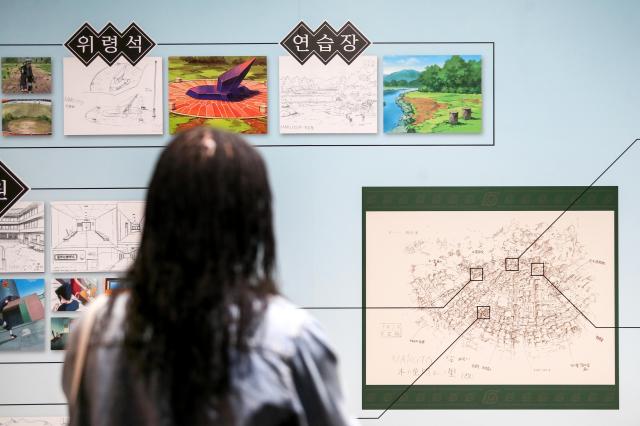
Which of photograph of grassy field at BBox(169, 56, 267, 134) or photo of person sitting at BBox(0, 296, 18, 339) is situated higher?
photograph of grassy field at BBox(169, 56, 267, 134)

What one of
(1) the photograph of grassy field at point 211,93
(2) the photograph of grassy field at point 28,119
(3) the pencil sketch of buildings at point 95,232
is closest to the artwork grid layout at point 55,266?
(3) the pencil sketch of buildings at point 95,232

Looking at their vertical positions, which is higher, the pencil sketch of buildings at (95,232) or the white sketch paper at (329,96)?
the white sketch paper at (329,96)

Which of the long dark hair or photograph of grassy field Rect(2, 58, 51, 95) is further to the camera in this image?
photograph of grassy field Rect(2, 58, 51, 95)

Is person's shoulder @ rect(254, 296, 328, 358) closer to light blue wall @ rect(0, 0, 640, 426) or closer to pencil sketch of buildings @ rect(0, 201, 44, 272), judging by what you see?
light blue wall @ rect(0, 0, 640, 426)

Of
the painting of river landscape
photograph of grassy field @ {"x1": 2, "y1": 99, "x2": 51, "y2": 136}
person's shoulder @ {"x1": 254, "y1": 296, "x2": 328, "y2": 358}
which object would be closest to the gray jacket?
person's shoulder @ {"x1": 254, "y1": 296, "x2": 328, "y2": 358}

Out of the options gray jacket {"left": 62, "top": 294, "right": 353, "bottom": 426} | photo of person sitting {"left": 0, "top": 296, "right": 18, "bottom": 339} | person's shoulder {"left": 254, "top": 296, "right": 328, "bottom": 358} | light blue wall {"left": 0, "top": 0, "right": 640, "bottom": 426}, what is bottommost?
photo of person sitting {"left": 0, "top": 296, "right": 18, "bottom": 339}

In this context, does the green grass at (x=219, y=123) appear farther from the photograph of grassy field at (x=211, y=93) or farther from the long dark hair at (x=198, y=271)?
the long dark hair at (x=198, y=271)

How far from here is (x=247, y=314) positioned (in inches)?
34.1

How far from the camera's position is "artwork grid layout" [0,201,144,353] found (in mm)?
2461

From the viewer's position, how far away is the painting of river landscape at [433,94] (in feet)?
8.06

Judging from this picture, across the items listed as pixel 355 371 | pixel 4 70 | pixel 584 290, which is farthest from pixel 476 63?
pixel 4 70

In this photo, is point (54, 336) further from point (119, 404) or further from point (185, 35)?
point (119, 404)

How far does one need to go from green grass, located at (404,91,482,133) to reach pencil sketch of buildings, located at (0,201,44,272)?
1.39m

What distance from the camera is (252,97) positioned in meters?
2.45
